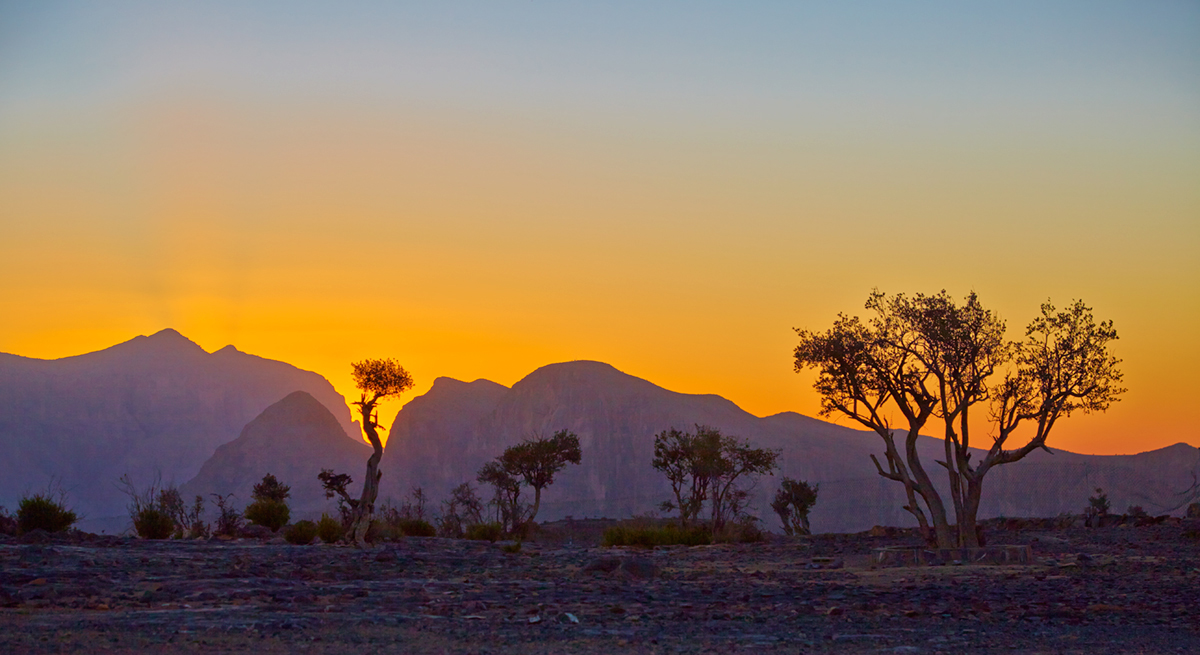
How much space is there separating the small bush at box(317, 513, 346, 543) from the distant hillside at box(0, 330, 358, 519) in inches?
4885

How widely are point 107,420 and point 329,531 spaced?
161 meters

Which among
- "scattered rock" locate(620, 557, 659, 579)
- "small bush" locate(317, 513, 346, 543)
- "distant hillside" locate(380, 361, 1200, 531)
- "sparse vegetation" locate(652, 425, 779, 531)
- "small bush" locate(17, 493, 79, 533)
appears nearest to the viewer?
"scattered rock" locate(620, 557, 659, 579)

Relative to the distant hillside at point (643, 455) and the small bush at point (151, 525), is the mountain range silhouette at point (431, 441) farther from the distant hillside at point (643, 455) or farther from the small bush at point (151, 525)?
the small bush at point (151, 525)

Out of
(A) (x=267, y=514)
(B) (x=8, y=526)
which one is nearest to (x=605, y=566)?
(B) (x=8, y=526)

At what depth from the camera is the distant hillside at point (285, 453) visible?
162875mm

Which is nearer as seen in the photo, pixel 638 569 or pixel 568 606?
pixel 568 606

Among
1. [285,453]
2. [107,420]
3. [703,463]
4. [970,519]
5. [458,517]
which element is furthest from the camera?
[107,420]

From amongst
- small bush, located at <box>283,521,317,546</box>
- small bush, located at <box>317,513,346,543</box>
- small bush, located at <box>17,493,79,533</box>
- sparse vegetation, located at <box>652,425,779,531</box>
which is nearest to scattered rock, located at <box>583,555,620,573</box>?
small bush, located at <box>283,521,317,546</box>

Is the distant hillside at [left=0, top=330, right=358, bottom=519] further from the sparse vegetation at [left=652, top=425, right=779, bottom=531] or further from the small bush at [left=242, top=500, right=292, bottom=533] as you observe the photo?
the sparse vegetation at [left=652, top=425, right=779, bottom=531]

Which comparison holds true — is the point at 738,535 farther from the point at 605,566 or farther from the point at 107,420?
the point at 107,420

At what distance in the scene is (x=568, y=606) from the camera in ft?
40.8

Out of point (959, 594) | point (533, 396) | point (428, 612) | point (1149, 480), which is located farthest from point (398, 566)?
point (533, 396)

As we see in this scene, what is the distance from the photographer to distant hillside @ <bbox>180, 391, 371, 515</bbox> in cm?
16288

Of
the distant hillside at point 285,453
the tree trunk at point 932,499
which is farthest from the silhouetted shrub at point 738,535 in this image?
the distant hillside at point 285,453
